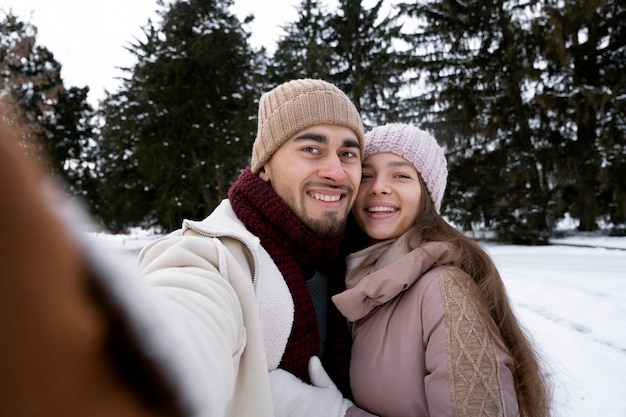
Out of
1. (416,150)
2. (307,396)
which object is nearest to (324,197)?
(416,150)

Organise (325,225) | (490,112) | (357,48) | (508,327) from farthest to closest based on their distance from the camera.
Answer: (357,48) → (490,112) → (325,225) → (508,327)

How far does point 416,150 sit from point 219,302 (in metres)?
1.73

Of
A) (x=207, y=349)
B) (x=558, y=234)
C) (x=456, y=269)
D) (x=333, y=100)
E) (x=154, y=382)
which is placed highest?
(x=333, y=100)

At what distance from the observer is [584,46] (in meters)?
14.0

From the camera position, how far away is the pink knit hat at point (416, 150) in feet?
7.81

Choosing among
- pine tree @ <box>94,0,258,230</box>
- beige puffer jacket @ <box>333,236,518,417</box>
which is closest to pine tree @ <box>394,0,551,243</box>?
pine tree @ <box>94,0,258,230</box>

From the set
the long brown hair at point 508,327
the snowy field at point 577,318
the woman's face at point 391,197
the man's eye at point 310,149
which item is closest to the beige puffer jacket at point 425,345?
the long brown hair at point 508,327

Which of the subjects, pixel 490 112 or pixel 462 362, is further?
pixel 490 112

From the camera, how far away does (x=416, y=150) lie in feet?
7.80

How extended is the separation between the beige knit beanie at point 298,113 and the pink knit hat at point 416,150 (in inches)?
5.5

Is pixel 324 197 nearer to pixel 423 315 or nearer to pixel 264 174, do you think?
pixel 264 174

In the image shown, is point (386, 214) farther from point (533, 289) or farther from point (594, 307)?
point (533, 289)

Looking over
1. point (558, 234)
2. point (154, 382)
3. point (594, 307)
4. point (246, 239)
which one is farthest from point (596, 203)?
point (154, 382)

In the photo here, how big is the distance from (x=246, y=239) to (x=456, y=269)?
3.30ft
